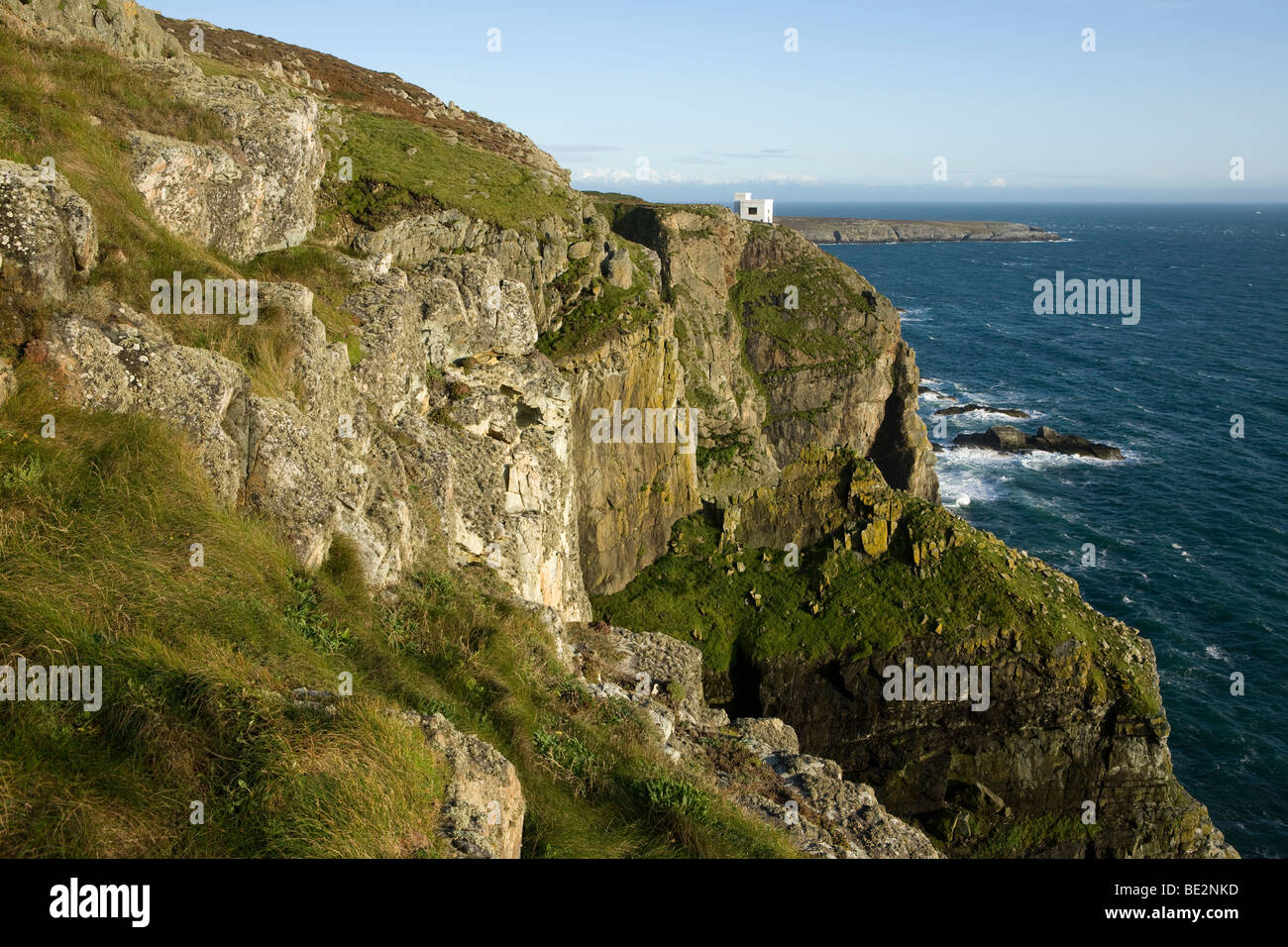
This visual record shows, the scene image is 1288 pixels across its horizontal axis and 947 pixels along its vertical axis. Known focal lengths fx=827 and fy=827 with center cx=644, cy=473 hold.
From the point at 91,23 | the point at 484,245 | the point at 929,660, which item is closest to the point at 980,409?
the point at 929,660

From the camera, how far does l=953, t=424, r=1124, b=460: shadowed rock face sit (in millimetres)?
80188

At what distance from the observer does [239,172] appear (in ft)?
65.7

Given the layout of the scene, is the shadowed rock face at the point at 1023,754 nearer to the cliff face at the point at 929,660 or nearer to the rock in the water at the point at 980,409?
the cliff face at the point at 929,660

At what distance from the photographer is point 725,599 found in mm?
41688

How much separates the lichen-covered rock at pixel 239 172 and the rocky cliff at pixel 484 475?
86mm

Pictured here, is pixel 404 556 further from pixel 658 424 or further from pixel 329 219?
pixel 658 424

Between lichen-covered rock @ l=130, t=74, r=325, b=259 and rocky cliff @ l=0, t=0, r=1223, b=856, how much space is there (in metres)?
0.09

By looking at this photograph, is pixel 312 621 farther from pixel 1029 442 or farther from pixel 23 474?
pixel 1029 442

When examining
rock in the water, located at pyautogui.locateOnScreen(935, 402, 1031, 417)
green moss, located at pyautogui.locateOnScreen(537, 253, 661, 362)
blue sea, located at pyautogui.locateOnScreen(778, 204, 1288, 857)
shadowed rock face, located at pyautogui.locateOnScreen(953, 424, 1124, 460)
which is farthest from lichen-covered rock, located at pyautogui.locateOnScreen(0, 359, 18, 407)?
rock in the water, located at pyautogui.locateOnScreen(935, 402, 1031, 417)

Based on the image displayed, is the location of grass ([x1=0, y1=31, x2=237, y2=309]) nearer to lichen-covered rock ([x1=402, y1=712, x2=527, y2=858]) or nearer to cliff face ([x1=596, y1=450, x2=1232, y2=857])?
lichen-covered rock ([x1=402, y1=712, x2=527, y2=858])

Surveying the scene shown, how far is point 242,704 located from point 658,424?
35050 millimetres

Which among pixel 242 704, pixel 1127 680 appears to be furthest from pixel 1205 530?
pixel 242 704

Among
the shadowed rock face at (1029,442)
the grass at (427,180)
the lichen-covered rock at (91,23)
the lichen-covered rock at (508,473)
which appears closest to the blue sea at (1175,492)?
the shadowed rock face at (1029,442)

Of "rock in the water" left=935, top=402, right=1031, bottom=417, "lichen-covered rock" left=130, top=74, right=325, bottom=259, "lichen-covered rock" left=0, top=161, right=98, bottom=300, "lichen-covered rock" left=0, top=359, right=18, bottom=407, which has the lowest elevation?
"rock in the water" left=935, top=402, right=1031, bottom=417
